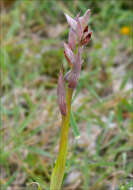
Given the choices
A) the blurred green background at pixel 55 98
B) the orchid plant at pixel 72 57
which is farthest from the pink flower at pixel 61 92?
the blurred green background at pixel 55 98

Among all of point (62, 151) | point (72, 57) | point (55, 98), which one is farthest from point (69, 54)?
point (55, 98)

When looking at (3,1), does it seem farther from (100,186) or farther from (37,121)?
(100,186)

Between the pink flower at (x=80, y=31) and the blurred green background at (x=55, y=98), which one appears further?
the blurred green background at (x=55, y=98)

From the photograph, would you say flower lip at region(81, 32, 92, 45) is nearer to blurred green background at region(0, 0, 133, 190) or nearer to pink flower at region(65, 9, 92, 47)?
pink flower at region(65, 9, 92, 47)

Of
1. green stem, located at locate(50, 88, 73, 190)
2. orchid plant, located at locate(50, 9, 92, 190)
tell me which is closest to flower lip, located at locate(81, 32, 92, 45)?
orchid plant, located at locate(50, 9, 92, 190)

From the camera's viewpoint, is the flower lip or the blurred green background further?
the blurred green background

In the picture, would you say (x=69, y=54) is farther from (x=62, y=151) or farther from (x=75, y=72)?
(x=62, y=151)

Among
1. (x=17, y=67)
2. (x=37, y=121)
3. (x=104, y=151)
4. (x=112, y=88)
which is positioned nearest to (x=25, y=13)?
(x=17, y=67)

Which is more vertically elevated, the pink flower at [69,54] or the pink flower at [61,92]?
the pink flower at [69,54]

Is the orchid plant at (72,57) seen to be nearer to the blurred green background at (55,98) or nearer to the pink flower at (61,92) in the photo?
the pink flower at (61,92)
